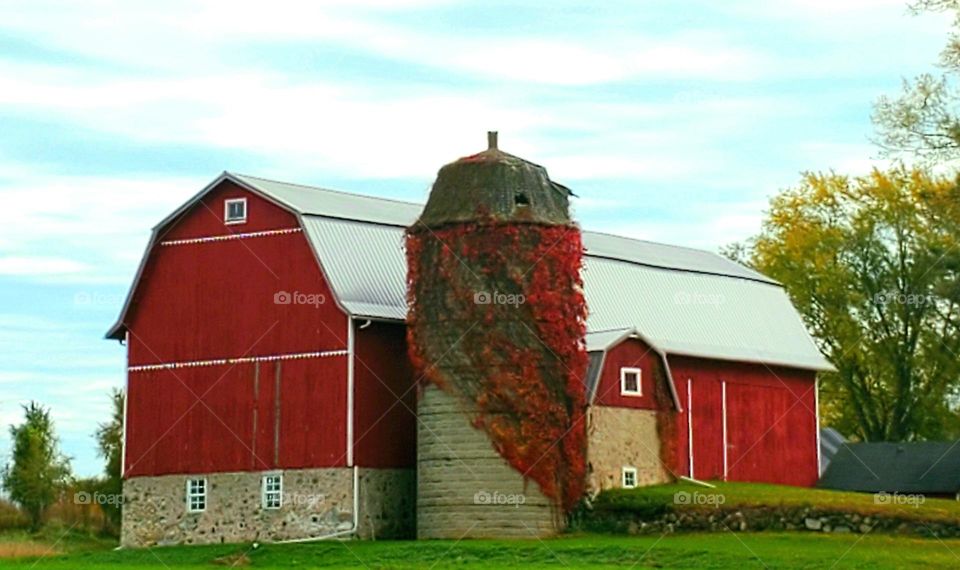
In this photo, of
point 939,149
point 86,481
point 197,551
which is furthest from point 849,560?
point 86,481

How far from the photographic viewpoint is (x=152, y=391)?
4697 cm

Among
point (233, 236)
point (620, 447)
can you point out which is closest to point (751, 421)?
point (620, 447)

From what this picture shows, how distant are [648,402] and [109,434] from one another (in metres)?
21.1

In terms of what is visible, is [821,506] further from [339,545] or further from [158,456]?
[158,456]

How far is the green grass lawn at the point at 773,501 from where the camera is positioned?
39906mm

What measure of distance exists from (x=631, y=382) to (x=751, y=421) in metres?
8.40

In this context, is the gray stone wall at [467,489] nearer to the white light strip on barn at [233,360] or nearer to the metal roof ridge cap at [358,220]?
the white light strip on barn at [233,360]

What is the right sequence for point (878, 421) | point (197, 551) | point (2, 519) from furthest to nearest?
point (878, 421) < point (2, 519) < point (197, 551)

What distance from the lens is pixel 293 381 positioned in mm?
→ 44469

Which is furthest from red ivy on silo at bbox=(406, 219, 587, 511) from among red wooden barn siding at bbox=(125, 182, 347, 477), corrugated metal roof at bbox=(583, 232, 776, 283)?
corrugated metal roof at bbox=(583, 232, 776, 283)

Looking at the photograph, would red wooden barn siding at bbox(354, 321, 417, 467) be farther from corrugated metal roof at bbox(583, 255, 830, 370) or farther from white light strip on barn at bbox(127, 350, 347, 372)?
corrugated metal roof at bbox(583, 255, 830, 370)

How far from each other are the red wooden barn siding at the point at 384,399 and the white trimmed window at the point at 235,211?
14.6ft

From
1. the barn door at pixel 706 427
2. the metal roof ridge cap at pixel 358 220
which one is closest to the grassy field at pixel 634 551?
the barn door at pixel 706 427

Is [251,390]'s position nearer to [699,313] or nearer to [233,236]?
[233,236]
